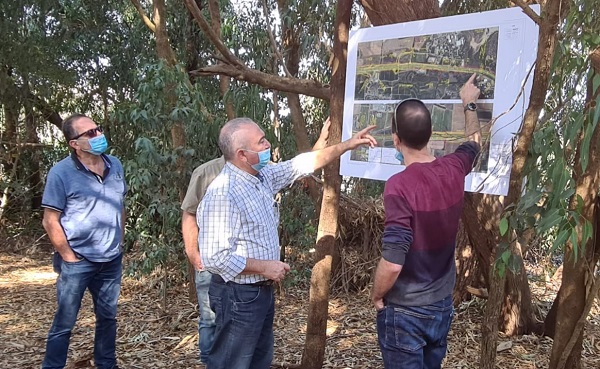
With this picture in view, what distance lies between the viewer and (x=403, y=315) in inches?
78.8

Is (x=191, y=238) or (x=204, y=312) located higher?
(x=191, y=238)

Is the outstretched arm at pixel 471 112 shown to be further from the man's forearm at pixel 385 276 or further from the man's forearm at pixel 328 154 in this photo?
the man's forearm at pixel 385 276

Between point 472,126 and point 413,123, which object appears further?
point 472,126

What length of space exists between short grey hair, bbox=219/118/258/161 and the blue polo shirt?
1.20 metres

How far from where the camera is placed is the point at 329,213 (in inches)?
125

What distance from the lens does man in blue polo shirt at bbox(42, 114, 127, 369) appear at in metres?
3.05

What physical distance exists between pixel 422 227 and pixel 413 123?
365mm

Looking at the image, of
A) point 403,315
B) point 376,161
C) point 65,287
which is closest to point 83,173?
point 65,287

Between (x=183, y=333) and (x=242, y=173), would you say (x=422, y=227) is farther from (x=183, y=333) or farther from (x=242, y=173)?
(x=183, y=333)

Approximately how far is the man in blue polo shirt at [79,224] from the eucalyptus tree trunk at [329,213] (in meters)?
1.20

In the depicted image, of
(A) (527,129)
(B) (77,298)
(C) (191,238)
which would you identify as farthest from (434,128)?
(B) (77,298)

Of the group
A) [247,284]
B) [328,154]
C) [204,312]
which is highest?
[328,154]

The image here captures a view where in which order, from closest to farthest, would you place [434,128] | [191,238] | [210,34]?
[434,128] → [191,238] → [210,34]

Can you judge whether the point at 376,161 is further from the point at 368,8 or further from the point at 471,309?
the point at 471,309
